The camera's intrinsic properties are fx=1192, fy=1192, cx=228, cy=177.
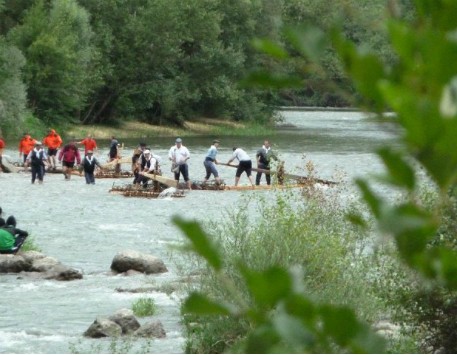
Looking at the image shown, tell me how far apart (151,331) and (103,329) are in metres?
0.58

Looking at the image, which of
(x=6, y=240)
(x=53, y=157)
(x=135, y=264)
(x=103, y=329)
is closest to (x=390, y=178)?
(x=103, y=329)

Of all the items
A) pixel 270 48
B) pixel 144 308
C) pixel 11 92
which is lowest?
pixel 144 308

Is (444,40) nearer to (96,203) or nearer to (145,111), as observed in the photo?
(96,203)

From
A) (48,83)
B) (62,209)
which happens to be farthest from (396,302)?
(48,83)

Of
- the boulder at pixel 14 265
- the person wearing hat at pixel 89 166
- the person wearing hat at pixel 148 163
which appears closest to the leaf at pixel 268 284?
the boulder at pixel 14 265

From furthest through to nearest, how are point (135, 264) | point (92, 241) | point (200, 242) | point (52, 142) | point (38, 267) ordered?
point (52, 142) → point (92, 241) → point (135, 264) → point (38, 267) → point (200, 242)

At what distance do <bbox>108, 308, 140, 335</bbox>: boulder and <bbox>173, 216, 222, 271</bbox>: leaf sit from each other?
524 inches

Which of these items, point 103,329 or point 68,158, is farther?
point 68,158

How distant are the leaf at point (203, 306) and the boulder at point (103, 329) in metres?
13.0

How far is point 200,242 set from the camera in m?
1.47

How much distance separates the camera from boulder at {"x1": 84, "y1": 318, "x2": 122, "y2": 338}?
14.4 metres

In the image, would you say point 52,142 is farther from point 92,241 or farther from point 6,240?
point 6,240

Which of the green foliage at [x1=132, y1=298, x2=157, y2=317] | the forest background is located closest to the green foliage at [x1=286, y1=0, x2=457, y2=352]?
the green foliage at [x1=132, y1=298, x2=157, y2=317]

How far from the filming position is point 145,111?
3132 inches
